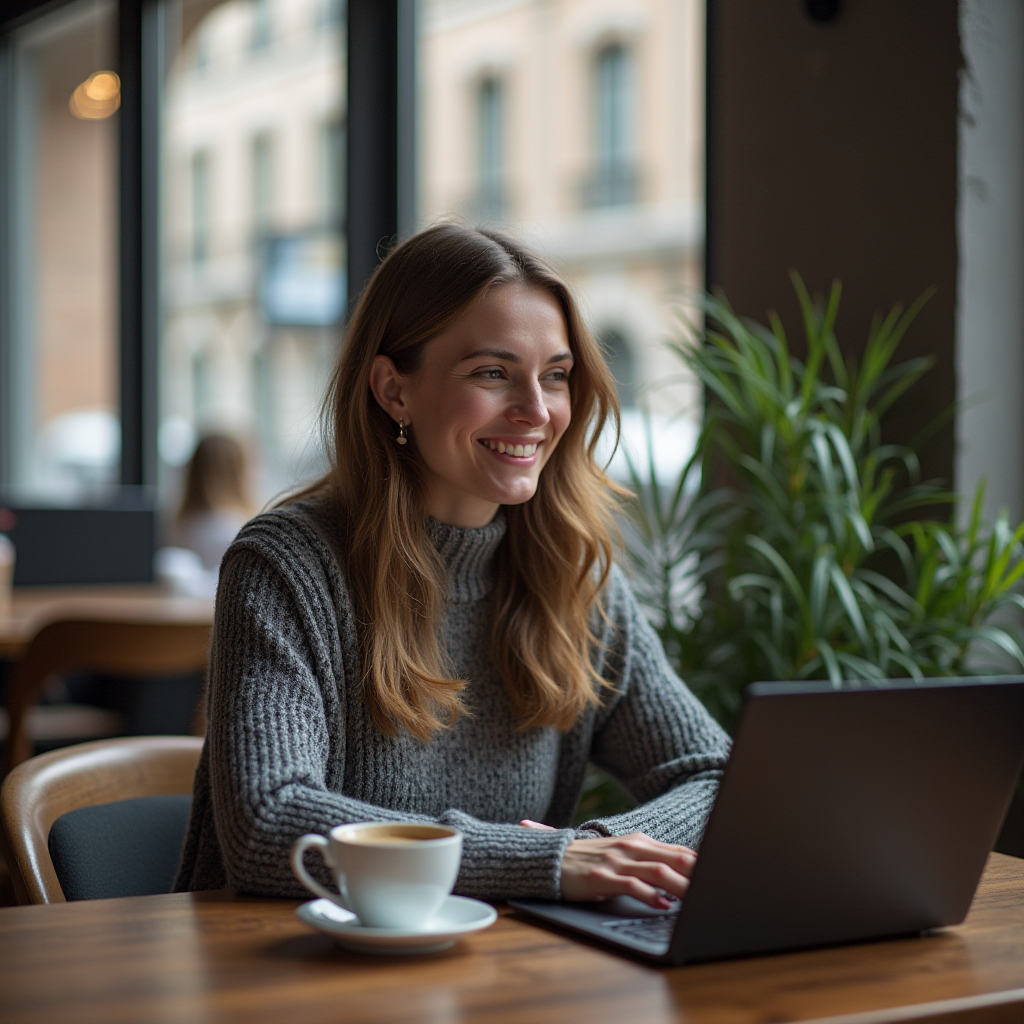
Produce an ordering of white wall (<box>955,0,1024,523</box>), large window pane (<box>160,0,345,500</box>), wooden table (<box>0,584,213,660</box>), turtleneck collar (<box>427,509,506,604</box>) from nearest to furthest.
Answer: turtleneck collar (<box>427,509,506,604</box>) < white wall (<box>955,0,1024,523</box>) < wooden table (<box>0,584,213,660</box>) < large window pane (<box>160,0,345,500</box>)

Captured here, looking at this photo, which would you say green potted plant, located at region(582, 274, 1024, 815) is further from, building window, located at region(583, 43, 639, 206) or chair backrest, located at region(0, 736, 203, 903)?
building window, located at region(583, 43, 639, 206)

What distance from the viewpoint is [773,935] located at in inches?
39.1

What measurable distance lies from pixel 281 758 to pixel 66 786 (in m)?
0.38

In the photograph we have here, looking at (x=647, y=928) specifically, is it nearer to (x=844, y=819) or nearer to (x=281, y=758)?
(x=844, y=819)

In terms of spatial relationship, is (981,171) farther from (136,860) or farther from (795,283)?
(136,860)

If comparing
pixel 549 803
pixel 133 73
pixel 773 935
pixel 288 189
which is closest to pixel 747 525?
pixel 549 803

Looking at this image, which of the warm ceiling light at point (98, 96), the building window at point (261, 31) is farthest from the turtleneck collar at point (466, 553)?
the building window at point (261, 31)

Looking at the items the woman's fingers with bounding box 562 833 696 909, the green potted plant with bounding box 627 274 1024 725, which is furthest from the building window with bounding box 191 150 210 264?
the woman's fingers with bounding box 562 833 696 909

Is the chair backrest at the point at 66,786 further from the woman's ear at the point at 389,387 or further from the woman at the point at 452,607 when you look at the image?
the woman's ear at the point at 389,387

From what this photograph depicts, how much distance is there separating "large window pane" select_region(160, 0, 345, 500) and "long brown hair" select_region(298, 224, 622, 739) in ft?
8.88

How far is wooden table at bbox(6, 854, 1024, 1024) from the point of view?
86 cm

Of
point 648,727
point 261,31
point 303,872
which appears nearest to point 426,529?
point 648,727

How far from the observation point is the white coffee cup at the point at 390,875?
3.18ft

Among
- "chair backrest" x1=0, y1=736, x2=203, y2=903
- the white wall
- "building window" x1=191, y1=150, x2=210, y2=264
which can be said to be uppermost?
"building window" x1=191, y1=150, x2=210, y2=264
